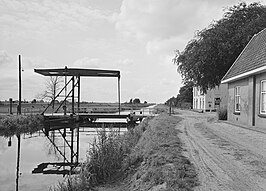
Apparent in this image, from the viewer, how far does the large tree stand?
24781 millimetres

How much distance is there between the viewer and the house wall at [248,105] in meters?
15.5

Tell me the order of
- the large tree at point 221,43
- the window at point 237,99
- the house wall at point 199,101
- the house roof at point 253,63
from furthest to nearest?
the house wall at point 199,101 < the large tree at point 221,43 < the window at point 237,99 < the house roof at point 253,63

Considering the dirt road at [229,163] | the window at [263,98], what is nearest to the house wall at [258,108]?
the window at [263,98]

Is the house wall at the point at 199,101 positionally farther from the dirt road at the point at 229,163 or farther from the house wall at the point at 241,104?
the dirt road at the point at 229,163

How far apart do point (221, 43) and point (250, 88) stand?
9.21m

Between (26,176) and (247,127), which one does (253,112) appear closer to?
(247,127)

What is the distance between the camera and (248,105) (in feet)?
55.7

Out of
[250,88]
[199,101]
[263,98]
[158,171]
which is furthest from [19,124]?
[199,101]

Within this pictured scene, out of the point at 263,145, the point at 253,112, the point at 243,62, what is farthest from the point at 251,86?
the point at 263,145

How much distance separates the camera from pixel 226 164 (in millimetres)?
7504

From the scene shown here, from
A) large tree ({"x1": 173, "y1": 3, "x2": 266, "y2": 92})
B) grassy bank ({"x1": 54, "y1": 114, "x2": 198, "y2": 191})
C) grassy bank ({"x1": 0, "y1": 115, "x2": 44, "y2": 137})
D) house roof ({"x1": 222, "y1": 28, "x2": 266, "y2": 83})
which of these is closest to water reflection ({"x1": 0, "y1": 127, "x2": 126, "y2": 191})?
grassy bank ({"x1": 54, "y1": 114, "x2": 198, "y2": 191})

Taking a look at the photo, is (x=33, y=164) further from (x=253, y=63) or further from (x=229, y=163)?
(x=253, y=63)

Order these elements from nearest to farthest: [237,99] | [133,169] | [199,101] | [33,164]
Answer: [133,169]
[33,164]
[237,99]
[199,101]

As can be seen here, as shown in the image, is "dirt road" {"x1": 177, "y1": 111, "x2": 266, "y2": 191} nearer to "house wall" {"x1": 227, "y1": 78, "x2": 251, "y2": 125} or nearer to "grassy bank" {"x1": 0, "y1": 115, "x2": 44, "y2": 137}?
"house wall" {"x1": 227, "y1": 78, "x2": 251, "y2": 125}
